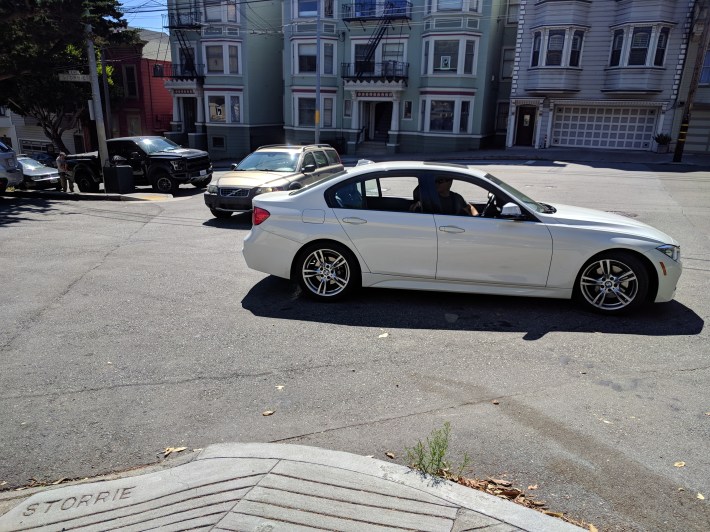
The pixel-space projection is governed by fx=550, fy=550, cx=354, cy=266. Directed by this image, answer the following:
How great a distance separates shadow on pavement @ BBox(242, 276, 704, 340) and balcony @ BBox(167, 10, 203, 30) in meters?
35.7

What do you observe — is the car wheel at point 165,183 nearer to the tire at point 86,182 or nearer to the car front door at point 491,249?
the tire at point 86,182

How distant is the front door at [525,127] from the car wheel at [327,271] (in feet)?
101

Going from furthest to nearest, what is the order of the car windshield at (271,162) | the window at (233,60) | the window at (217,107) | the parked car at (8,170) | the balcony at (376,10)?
the window at (217,107), the window at (233,60), the balcony at (376,10), the parked car at (8,170), the car windshield at (271,162)

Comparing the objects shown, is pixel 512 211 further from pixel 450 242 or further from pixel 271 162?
pixel 271 162

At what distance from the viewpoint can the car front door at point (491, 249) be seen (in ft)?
19.4

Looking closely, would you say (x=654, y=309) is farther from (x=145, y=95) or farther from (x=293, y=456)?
(x=145, y=95)

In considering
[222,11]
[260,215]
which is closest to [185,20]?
[222,11]

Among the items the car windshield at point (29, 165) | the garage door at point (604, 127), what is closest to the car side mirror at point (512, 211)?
the car windshield at point (29, 165)

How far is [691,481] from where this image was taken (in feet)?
10.8

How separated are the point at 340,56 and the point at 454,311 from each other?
3321 centimetres

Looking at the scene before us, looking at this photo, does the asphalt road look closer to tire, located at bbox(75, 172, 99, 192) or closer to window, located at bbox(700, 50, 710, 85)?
tire, located at bbox(75, 172, 99, 192)

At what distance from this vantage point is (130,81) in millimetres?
42219

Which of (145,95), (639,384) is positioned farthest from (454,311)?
(145,95)

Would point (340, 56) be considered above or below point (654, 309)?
above
